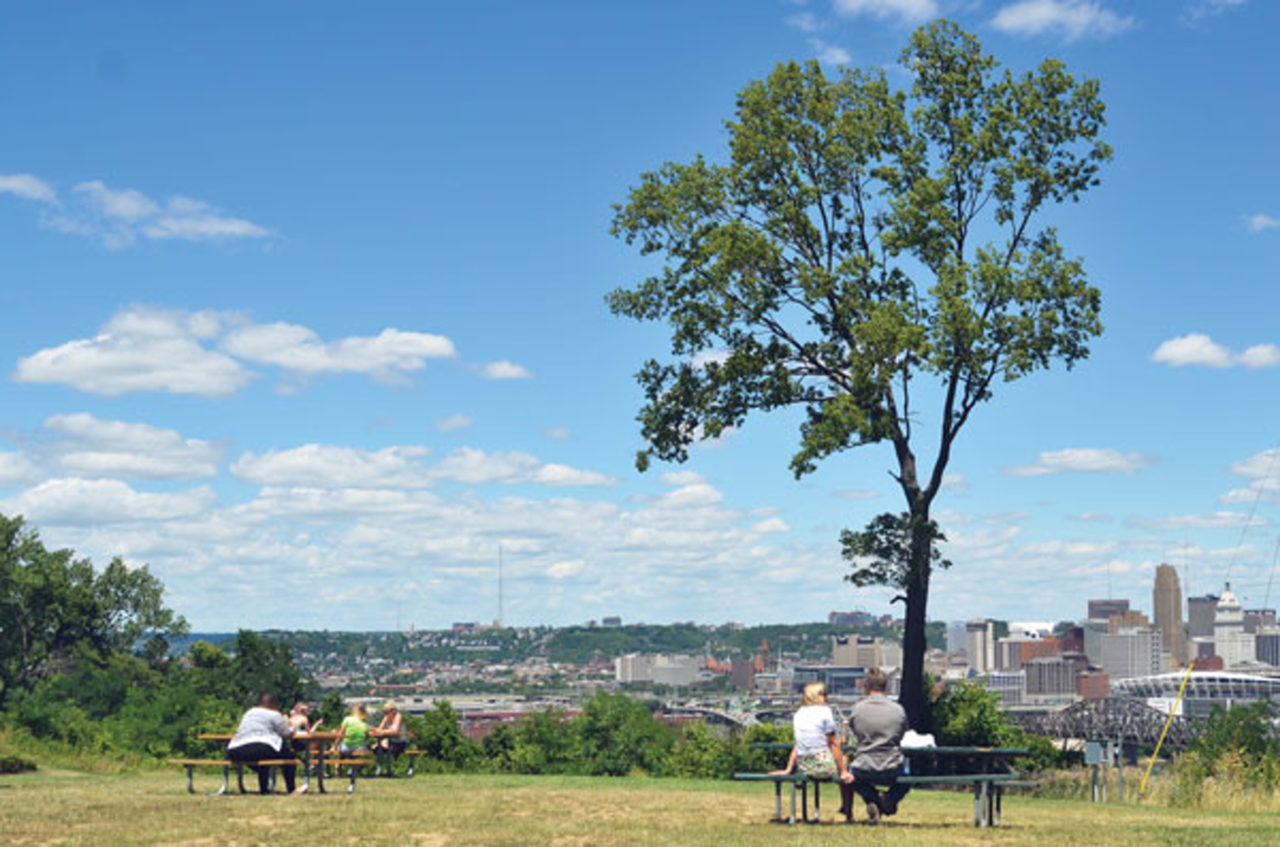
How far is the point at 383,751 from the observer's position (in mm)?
23844

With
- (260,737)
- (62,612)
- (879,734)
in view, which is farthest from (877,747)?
(62,612)

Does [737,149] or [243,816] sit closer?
[243,816]

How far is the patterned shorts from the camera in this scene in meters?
15.4

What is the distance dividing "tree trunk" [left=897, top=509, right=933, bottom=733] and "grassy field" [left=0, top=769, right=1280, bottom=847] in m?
8.68

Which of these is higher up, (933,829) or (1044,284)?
(1044,284)

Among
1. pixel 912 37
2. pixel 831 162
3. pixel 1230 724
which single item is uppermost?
pixel 912 37

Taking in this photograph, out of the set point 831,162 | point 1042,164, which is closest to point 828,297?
point 831,162

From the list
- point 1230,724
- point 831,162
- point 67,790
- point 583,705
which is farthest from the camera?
point 1230,724

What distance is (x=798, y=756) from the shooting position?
616 inches

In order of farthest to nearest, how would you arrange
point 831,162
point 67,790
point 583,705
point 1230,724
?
point 1230,724
point 583,705
point 831,162
point 67,790

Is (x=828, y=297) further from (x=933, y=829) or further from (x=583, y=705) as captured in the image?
(x=933, y=829)

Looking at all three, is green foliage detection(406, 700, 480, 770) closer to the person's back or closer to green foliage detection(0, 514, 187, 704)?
the person's back

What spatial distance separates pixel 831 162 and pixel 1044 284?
17.0 feet

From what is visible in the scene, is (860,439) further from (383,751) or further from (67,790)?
(67,790)
